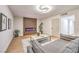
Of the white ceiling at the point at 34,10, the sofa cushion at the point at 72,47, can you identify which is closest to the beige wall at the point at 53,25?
the white ceiling at the point at 34,10

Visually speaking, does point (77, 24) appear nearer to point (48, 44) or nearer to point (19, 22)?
point (48, 44)

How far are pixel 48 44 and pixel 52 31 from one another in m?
0.35

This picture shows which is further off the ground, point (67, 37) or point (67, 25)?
point (67, 25)

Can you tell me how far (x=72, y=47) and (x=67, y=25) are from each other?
1.76 ft

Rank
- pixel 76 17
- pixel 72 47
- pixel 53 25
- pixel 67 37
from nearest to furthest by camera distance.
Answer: pixel 72 47
pixel 76 17
pixel 67 37
pixel 53 25

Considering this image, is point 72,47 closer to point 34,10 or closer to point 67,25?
point 67,25

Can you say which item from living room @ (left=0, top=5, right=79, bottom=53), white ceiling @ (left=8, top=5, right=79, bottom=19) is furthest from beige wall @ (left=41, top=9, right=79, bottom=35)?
white ceiling @ (left=8, top=5, right=79, bottom=19)

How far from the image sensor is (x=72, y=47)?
5.23 feet

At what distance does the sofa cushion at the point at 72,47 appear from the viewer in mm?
1479

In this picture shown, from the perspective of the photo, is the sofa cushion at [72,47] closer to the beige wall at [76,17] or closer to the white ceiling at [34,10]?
the beige wall at [76,17]

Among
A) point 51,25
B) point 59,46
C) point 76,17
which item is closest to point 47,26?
point 51,25
